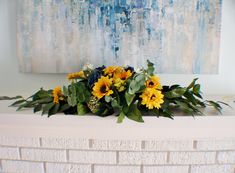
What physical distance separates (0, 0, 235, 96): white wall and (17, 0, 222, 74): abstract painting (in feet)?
0.17

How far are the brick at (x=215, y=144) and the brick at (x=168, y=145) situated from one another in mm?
44

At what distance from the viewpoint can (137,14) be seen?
3.72 feet

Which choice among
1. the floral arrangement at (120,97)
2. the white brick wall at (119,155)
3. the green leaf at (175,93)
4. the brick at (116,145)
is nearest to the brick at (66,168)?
the white brick wall at (119,155)

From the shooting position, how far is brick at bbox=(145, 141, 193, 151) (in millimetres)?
977

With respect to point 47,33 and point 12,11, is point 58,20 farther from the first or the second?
point 12,11

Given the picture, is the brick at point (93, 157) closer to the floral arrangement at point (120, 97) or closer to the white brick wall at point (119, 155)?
the white brick wall at point (119, 155)

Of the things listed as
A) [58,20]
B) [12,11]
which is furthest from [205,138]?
[12,11]

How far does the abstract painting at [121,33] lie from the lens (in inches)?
44.5

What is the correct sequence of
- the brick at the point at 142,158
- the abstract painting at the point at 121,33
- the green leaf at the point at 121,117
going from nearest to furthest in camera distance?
the green leaf at the point at 121,117
the brick at the point at 142,158
the abstract painting at the point at 121,33

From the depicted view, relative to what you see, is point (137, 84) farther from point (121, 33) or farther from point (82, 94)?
point (121, 33)

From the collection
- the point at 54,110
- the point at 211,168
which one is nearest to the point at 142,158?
the point at 211,168

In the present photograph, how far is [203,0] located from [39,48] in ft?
2.86

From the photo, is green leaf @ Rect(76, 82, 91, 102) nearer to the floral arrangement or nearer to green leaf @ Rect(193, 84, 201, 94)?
the floral arrangement

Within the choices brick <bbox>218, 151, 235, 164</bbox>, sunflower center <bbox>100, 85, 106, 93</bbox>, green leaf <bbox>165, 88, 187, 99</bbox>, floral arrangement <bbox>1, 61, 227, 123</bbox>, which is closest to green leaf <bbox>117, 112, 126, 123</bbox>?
floral arrangement <bbox>1, 61, 227, 123</bbox>
